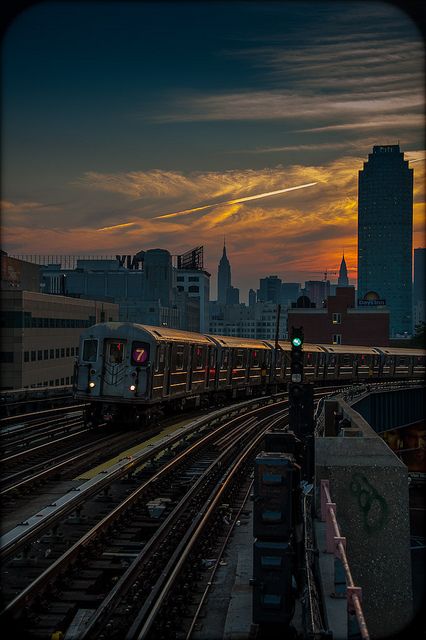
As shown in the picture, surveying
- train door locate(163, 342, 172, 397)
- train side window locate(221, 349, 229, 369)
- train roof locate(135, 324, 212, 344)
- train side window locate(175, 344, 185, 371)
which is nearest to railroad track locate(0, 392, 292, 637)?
train roof locate(135, 324, 212, 344)

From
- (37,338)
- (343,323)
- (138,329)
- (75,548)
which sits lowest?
(75,548)

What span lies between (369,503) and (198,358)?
58.4ft

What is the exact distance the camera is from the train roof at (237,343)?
30.9m

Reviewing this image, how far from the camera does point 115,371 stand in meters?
21.6

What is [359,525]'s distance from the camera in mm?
9523

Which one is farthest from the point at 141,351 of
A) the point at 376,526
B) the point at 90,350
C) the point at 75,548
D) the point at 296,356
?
the point at 376,526

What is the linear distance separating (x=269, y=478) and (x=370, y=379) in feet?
146

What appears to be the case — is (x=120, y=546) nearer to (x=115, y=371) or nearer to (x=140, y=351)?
(x=140, y=351)

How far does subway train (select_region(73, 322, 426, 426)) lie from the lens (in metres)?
21.4

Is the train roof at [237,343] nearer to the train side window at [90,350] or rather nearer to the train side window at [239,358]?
the train side window at [239,358]

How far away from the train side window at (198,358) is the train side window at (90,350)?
5.47 m

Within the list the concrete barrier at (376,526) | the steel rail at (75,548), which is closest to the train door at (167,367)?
the steel rail at (75,548)

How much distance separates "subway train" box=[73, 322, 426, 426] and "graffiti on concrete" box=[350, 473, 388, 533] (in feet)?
39.1

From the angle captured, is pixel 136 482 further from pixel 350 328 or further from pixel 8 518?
pixel 350 328
